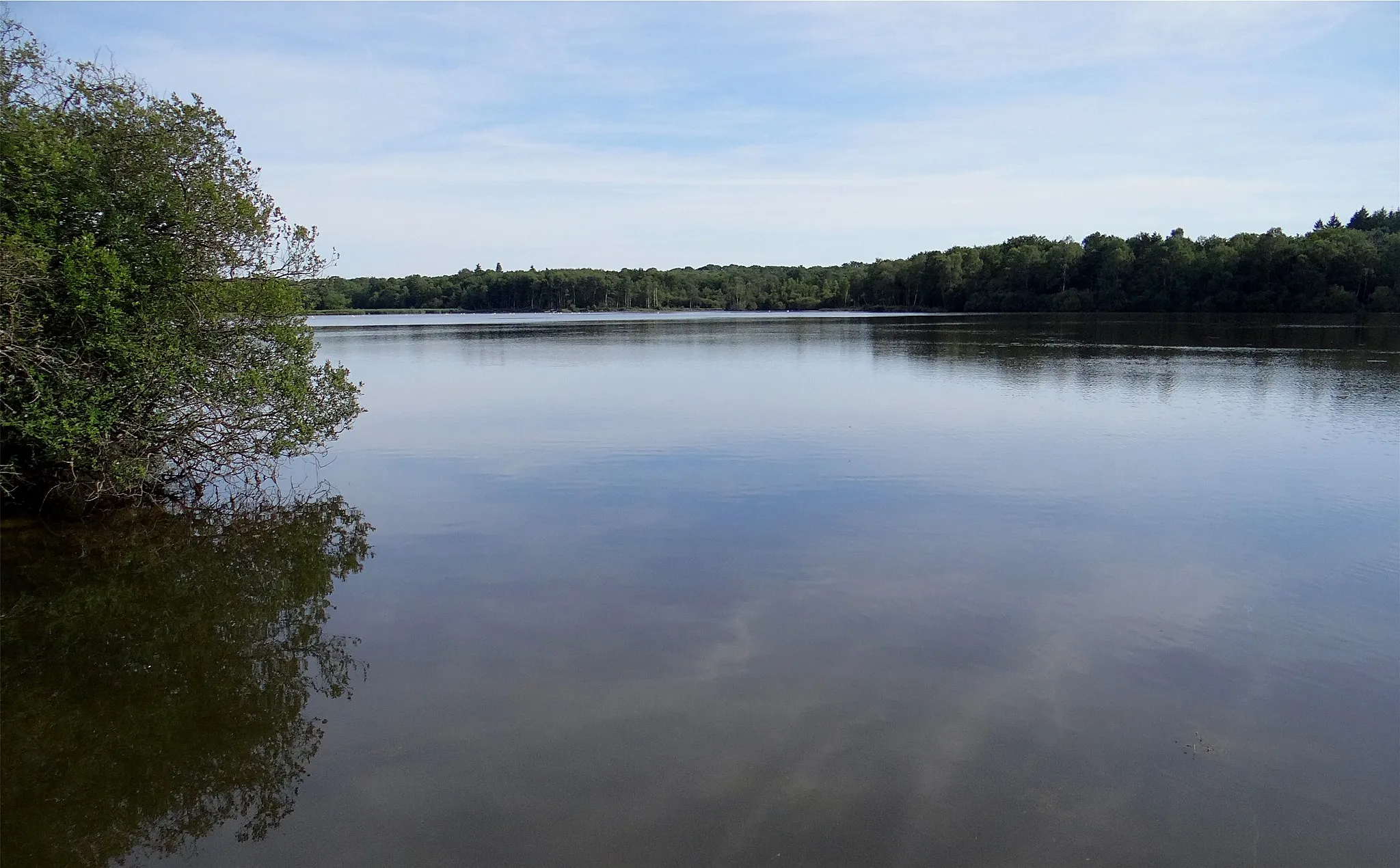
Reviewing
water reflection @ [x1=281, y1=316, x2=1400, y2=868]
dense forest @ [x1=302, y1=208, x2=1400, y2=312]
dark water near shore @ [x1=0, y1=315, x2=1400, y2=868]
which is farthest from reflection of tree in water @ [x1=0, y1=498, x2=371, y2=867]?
dense forest @ [x1=302, y1=208, x2=1400, y2=312]

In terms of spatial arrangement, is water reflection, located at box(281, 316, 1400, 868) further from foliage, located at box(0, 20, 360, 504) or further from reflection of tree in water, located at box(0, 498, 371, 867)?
foliage, located at box(0, 20, 360, 504)

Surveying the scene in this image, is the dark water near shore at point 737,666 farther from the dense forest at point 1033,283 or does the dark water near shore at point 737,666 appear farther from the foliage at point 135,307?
the dense forest at point 1033,283

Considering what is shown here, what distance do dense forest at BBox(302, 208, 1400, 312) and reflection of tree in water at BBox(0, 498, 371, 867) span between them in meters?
6.50

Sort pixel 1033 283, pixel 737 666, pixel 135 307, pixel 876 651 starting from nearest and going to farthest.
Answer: pixel 737 666, pixel 876 651, pixel 135 307, pixel 1033 283

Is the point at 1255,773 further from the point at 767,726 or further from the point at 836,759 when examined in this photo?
the point at 767,726

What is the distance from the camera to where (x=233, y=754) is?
22.6 ft

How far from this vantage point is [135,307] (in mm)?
13383

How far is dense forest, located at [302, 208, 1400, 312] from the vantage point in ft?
301

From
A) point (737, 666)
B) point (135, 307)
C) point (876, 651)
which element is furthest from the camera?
point (135, 307)

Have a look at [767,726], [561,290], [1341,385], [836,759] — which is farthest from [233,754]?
[561,290]

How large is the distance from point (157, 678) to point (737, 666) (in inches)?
210

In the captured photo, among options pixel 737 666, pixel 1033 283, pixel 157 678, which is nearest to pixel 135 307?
pixel 157 678

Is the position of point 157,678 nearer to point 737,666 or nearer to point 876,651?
point 737,666

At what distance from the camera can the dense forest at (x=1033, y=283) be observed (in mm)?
91812
